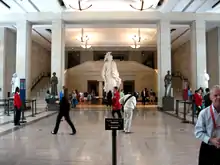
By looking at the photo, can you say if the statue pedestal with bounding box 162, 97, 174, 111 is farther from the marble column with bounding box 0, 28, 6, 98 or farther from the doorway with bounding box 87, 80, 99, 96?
the doorway with bounding box 87, 80, 99, 96

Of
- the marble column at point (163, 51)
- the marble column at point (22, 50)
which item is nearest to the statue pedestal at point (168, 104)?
the marble column at point (163, 51)

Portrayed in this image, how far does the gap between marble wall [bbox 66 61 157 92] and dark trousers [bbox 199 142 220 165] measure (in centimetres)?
3599

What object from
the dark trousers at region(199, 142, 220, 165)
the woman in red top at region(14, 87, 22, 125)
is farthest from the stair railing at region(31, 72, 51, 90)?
the dark trousers at region(199, 142, 220, 165)

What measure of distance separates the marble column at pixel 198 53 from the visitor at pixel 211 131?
2023cm

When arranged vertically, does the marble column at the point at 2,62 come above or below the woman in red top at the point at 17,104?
above

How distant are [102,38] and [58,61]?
11470 millimetres

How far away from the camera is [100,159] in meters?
5.58

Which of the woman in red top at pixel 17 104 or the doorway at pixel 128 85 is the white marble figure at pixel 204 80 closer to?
the woman in red top at pixel 17 104

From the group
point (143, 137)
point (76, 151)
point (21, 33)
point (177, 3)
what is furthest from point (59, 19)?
point (76, 151)

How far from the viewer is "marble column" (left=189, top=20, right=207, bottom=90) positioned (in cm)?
2236

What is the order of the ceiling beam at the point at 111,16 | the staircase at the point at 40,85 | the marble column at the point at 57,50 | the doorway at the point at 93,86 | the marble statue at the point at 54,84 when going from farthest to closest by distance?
the doorway at the point at 93,86
the staircase at the point at 40,85
the ceiling beam at the point at 111,16
the marble column at the point at 57,50
the marble statue at the point at 54,84

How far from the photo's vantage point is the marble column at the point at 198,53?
22.4m

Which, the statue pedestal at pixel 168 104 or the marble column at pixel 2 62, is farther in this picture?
the marble column at pixel 2 62

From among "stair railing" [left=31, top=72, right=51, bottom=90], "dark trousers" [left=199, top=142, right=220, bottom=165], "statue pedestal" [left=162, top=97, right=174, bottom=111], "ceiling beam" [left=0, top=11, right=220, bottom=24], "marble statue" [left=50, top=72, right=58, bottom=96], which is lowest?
"statue pedestal" [left=162, top=97, right=174, bottom=111]
